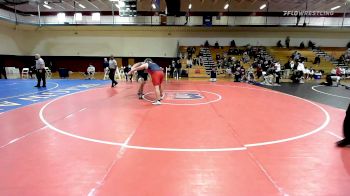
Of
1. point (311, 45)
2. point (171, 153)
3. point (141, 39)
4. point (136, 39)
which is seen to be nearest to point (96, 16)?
point (136, 39)

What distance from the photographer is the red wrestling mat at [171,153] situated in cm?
307

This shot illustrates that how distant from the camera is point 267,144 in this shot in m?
4.54

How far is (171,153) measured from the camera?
13.4 ft

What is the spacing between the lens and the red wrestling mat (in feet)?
10.1

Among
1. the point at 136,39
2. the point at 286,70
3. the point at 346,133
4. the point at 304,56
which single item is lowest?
the point at 346,133

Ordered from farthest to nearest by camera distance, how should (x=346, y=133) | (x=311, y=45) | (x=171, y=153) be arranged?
1. (x=311, y=45)
2. (x=346, y=133)
3. (x=171, y=153)

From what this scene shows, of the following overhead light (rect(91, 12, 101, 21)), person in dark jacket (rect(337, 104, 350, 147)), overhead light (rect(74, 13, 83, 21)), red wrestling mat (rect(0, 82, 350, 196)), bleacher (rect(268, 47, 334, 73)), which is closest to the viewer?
red wrestling mat (rect(0, 82, 350, 196))

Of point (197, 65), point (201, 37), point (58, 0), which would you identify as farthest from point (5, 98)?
point (201, 37)

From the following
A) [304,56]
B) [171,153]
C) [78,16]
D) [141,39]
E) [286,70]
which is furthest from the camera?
[141,39]

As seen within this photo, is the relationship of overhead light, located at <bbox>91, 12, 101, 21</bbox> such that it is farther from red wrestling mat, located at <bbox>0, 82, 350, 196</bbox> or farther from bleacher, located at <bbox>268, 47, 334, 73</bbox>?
red wrestling mat, located at <bbox>0, 82, 350, 196</bbox>

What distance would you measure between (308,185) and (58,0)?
24523mm

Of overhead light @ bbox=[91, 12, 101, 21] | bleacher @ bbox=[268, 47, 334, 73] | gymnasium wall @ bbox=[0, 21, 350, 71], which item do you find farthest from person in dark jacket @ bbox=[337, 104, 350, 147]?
overhead light @ bbox=[91, 12, 101, 21]

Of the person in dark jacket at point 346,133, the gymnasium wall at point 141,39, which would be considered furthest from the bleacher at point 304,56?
the person in dark jacket at point 346,133

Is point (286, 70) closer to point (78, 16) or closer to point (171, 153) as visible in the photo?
point (171, 153)
